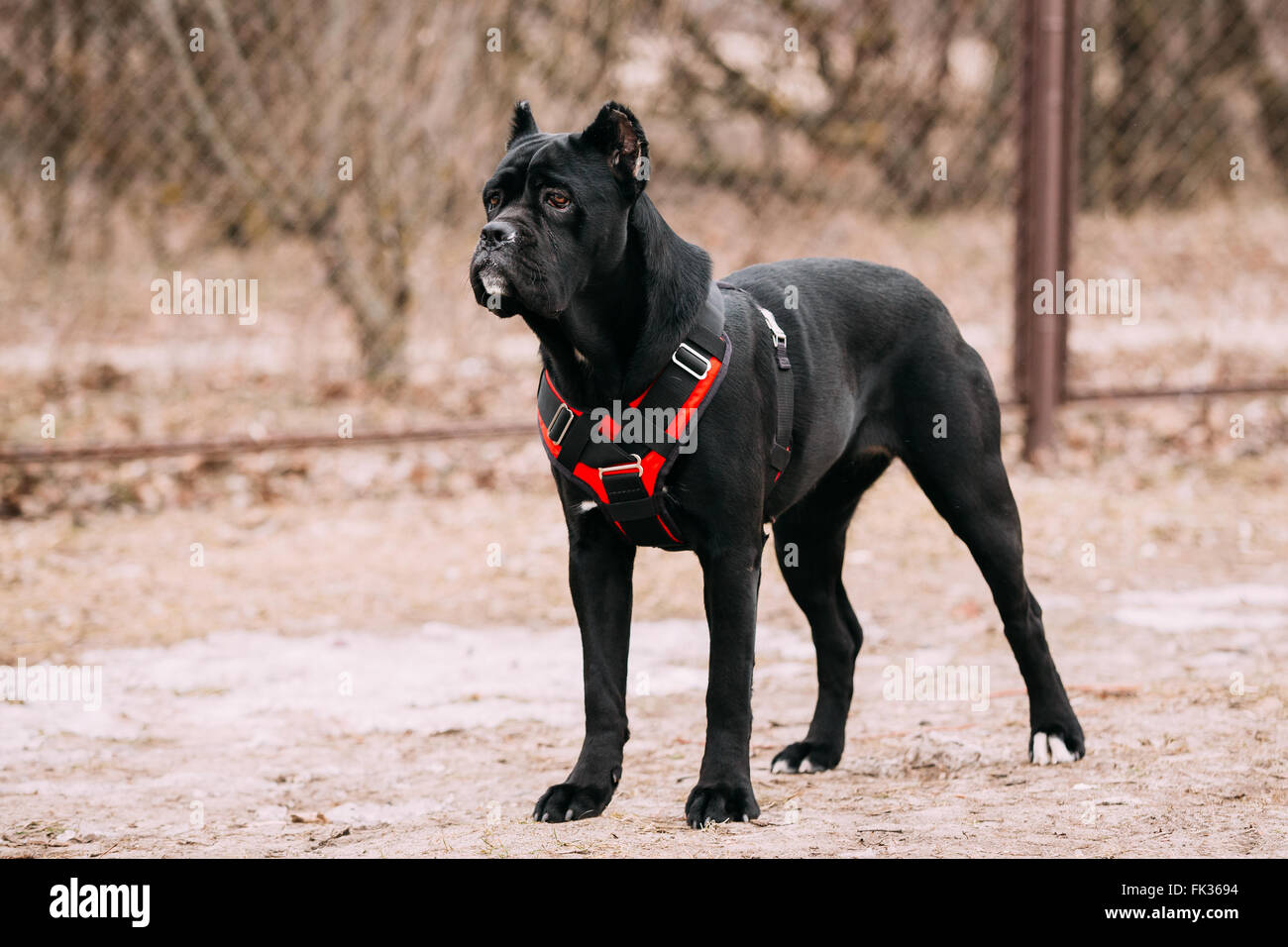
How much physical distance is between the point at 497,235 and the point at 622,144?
378mm

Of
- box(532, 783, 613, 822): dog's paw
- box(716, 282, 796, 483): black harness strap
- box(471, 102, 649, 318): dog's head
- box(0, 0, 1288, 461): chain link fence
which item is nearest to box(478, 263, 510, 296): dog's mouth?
box(471, 102, 649, 318): dog's head

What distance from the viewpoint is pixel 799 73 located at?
30.6ft

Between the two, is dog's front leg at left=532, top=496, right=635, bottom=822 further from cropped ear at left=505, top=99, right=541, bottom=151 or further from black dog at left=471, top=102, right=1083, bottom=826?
cropped ear at left=505, top=99, right=541, bottom=151

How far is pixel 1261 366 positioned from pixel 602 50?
4572mm

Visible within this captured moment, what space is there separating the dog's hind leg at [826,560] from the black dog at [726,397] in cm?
6

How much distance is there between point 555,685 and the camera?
4582mm

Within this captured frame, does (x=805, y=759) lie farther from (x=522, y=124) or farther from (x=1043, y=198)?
(x=1043, y=198)

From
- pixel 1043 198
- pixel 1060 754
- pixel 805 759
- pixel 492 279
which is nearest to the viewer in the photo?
pixel 492 279

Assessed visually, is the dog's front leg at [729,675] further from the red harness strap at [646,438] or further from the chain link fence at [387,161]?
the chain link fence at [387,161]

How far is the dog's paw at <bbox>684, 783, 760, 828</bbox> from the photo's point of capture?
3.03 meters

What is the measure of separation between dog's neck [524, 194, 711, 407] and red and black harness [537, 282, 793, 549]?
36 mm

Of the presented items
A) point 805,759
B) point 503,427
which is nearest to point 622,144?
point 805,759

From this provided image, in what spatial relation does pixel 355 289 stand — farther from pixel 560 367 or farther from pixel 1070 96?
pixel 560 367

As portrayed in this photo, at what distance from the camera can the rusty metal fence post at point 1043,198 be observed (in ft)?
23.8
